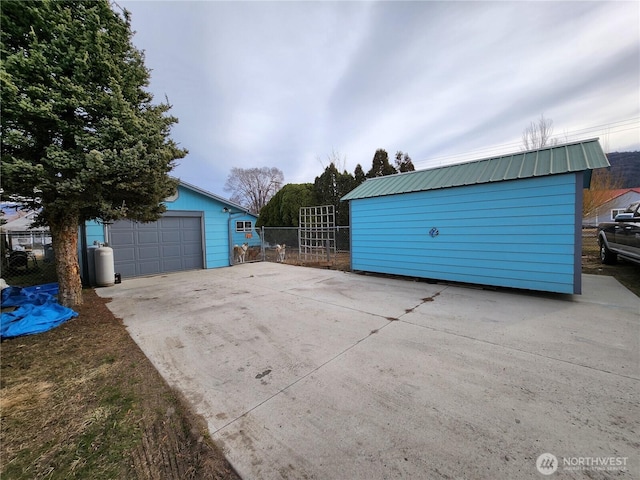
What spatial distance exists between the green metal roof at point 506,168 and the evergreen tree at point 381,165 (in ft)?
22.3

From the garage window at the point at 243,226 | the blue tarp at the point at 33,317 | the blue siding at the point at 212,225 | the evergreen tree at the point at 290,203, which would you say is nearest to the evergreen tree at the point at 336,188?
the evergreen tree at the point at 290,203

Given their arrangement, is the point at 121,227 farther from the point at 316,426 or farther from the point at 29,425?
the point at 316,426

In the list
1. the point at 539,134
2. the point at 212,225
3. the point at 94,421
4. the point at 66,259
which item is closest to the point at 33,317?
the point at 66,259

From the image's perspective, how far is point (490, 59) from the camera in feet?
22.7

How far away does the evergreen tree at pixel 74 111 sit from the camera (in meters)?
3.19

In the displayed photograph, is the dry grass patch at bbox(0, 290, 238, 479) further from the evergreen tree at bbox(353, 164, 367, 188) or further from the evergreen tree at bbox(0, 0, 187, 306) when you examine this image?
the evergreen tree at bbox(353, 164, 367, 188)

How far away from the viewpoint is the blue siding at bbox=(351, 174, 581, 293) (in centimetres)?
498

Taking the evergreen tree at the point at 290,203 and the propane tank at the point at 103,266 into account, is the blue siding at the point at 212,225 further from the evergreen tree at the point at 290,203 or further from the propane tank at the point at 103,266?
the evergreen tree at the point at 290,203

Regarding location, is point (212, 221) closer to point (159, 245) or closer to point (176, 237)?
point (176, 237)

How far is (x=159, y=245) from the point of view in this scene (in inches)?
365

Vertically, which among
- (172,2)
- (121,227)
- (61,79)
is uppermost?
(172,2)

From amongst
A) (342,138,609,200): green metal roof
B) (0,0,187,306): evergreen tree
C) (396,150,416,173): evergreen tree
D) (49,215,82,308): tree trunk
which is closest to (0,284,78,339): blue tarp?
(49,215,82,308): tree trunk

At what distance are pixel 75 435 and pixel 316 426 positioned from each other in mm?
1771

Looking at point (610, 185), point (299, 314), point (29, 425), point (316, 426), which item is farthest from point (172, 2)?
point (610, 185)
